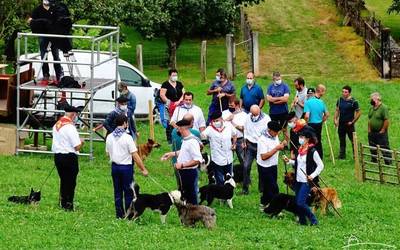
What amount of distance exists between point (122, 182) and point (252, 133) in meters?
3.79

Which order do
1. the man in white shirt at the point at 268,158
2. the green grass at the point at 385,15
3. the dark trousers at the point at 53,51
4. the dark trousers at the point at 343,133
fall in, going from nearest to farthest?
the man in white shirt at the point at 268,158 → the dark trousers at the point at 53,51 → the dark trousers at the point at 343,133 → the green grass at the point at 385,15

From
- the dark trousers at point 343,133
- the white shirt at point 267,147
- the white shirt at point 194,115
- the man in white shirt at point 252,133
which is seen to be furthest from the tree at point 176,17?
the white shirt at point 267,147

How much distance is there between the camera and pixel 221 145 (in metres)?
19.0

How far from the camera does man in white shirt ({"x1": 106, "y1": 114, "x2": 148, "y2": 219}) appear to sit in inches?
661

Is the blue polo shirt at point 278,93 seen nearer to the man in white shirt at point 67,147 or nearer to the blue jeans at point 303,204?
the blue jeans at point 303,204

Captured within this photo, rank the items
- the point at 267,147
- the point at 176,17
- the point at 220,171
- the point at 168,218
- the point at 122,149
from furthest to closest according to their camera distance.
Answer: the point at 176,17
the point at 220,171
the point at 267,147
the point at 168,218
the point at 122,149

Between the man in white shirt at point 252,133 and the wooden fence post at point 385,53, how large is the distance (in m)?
17.3

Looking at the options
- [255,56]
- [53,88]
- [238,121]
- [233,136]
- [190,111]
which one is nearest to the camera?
[233,136]

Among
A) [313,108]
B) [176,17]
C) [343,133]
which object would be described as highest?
[176,17]

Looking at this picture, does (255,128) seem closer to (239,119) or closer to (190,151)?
(239,119)

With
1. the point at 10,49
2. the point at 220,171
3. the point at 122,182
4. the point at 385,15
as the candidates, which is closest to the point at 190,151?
the point at 122,182

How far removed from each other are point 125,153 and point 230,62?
1971 centimetres

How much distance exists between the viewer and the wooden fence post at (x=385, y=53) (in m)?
36.6

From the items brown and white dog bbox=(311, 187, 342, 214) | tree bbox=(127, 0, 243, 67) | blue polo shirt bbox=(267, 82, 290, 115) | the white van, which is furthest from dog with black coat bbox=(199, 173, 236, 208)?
tree bbox=(127, 0, 243, 67)
